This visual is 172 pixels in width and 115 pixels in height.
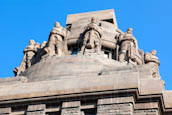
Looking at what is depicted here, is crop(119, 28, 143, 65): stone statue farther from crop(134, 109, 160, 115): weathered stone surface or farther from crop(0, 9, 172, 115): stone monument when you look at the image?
crop(134, 109, 160, 115): weathered stone surface

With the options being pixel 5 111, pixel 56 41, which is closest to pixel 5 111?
pixel 5 111

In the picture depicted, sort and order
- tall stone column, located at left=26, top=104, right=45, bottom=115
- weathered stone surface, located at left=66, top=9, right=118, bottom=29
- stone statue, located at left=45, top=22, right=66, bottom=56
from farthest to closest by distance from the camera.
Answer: weathered stone surface, located at left=66, top=9, right=118, bottom=29, stone statue, located at left=45, top=22, right=66, bottom=56, tall stone column, located at left=26, top=104, right=45, bottom=115

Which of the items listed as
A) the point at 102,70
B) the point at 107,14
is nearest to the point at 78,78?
the point at 102,70

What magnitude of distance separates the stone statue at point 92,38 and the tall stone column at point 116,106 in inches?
346

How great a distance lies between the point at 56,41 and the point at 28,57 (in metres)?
3.33

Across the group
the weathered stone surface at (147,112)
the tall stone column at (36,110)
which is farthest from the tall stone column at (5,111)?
the weathered stone surface at (147,112)

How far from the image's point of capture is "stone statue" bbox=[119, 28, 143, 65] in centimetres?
3112

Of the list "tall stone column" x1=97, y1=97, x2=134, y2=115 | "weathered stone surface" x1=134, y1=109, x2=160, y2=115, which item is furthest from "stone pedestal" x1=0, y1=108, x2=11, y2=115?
"weathered stone surface" x1=134, y1=109, x2=160, y2=115

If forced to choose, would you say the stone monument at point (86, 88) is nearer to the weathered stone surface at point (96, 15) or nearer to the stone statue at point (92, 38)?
the stone statue at point (92, 38)

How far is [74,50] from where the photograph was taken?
34.1 m

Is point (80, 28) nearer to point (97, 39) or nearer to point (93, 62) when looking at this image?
point (97, 39)

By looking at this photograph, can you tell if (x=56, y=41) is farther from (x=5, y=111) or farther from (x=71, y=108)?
(x=71, y=108)

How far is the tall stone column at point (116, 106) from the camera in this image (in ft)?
70.6

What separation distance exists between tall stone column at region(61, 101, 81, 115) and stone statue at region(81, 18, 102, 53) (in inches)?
328
